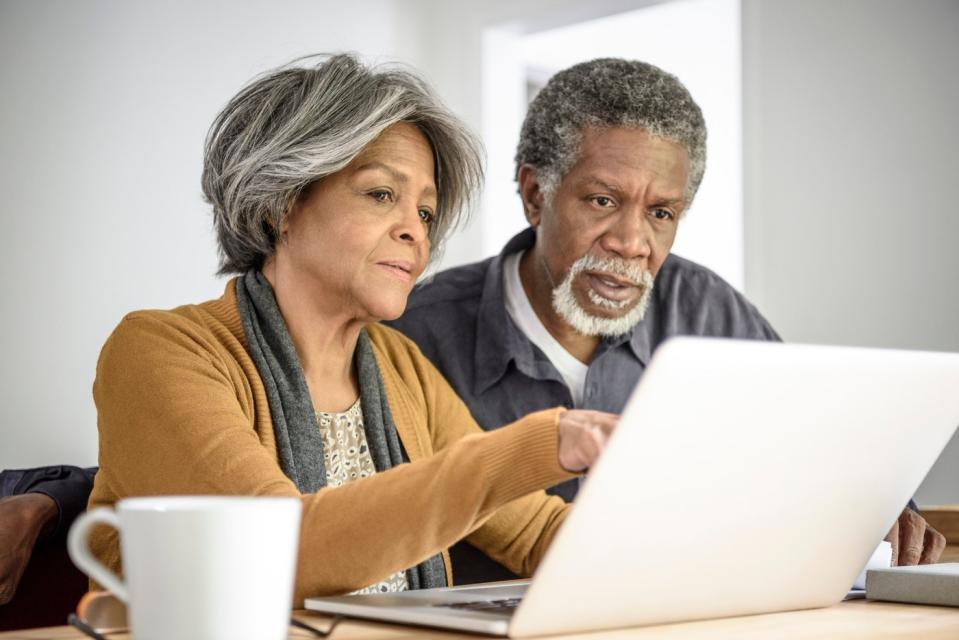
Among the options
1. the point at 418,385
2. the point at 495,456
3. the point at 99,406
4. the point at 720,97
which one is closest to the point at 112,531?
the point at 99,406

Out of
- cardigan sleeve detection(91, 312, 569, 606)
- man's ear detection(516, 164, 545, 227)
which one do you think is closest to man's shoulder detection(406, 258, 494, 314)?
man's ear detection(516, 164, 545, 227)

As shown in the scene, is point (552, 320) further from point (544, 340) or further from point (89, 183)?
point (89, 183)

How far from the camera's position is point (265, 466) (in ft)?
3.42

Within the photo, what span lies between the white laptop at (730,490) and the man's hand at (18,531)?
63 cm

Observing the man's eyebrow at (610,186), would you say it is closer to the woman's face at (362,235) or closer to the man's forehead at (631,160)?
the man's forehead at (631,160)

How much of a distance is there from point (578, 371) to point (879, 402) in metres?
1.14

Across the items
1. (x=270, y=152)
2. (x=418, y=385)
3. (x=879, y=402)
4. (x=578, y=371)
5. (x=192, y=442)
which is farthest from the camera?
(x=578, y=371)

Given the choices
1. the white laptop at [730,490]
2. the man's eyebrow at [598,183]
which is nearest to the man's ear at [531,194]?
the man's eyebrow at [598,183]

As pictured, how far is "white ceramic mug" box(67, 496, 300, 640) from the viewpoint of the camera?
1.95 feet

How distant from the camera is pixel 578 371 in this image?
195 cm

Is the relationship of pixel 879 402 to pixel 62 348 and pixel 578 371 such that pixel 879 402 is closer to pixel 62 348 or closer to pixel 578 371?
pixel 578 371

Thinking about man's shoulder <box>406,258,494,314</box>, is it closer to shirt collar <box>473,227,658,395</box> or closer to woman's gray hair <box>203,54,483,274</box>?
shirt collar <box>473,227,658,395</box>

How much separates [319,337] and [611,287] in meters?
0.64

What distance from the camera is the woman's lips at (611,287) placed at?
1905mm
